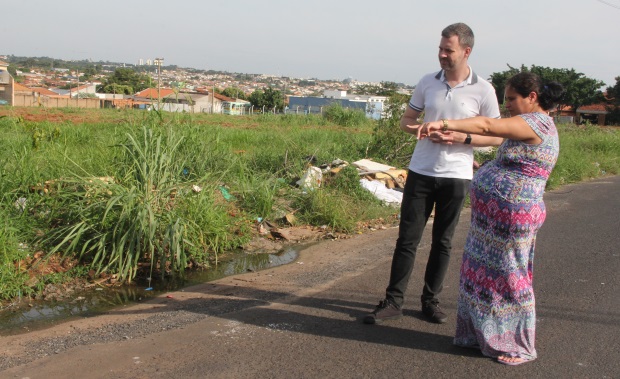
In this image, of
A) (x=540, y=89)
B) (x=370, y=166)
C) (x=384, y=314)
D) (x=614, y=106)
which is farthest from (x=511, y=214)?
(x=614, y=106)

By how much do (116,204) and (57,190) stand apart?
85 cm

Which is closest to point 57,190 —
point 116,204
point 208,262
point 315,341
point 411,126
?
point 116,204

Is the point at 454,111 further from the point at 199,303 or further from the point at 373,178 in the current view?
the point at 373,178

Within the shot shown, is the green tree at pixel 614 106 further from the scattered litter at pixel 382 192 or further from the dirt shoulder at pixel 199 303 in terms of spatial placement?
the dirt shoulder at pixel 199 303

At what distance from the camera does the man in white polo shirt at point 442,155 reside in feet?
12.8

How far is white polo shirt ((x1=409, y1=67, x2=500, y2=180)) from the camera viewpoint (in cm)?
397

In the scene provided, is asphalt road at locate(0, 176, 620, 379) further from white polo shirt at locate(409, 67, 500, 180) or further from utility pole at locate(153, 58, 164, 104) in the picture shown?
utility pole at locate(153, 58, 164, 104)

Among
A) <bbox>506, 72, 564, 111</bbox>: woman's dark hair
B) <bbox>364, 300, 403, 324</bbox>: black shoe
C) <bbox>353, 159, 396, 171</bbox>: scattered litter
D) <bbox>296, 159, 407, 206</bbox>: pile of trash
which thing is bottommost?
<bbox>364, 300, 403, 324</bbox>: black shoe

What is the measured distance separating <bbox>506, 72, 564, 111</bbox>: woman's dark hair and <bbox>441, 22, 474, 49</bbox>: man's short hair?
476 millimetres

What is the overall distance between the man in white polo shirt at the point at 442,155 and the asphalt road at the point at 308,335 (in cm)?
→ 42

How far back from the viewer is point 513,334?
3615mm

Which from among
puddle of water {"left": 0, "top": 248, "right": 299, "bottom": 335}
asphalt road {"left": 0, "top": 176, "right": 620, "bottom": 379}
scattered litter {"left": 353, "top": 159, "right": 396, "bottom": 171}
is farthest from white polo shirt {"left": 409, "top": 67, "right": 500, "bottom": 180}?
scattered litter {"left": 353, "top": 159, "right": 396, "bottom": 171}

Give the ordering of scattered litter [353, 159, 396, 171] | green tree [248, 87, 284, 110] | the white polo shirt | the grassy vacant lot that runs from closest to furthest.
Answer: the white polo shirt, the grassy vacant lot, scattered litter [353, 159, 396, 171], green tree [248, 87, 284, 110]

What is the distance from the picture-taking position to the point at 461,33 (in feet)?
12.6
